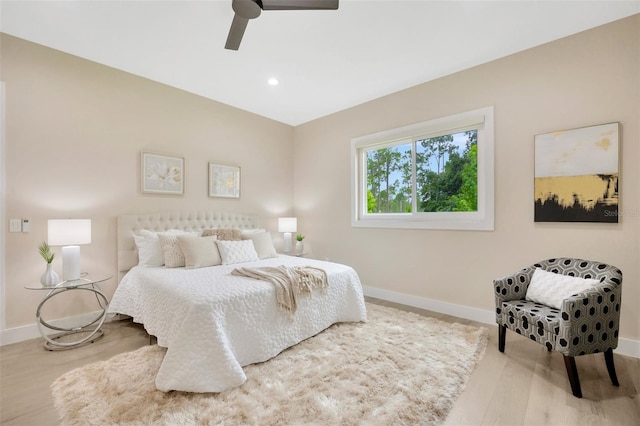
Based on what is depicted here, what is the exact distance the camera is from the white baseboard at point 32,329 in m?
2.50

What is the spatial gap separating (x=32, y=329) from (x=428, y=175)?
14.5 feet

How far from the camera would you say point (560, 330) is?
1.82 metres

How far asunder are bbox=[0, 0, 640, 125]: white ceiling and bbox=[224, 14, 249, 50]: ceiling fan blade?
0.67 feet

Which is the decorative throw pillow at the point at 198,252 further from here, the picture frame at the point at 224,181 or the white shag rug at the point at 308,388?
the picture frame at the point at 224,181

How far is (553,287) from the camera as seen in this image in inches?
85.0

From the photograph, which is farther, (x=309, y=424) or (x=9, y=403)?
(x=9, y=403)

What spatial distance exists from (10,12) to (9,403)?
2888mm

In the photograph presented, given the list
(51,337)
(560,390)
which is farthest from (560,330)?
(51,337)

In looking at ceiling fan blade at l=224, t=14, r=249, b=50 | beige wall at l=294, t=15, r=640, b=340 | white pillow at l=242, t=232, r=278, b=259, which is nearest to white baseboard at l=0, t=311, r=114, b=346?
white pillow at l=242, t=232, r=278, b=259

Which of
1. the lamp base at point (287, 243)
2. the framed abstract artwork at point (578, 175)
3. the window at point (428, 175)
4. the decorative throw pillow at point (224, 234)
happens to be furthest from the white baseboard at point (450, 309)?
Result: the decorative throw pillow at point (224, 234)

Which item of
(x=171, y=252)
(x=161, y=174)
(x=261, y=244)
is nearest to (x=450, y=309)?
(x=261, y=244)

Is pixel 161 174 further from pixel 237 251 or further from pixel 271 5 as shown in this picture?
pixel 271 5

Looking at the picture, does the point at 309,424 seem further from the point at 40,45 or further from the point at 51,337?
the point at 40,45

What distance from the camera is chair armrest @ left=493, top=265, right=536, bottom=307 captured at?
91.7 inches
